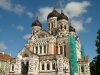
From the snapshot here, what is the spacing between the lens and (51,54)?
34.3m

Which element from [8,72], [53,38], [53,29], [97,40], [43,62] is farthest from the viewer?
[53,29]

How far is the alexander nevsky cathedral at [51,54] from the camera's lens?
32.6m

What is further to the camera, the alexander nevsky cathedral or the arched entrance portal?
the arched entrance portal

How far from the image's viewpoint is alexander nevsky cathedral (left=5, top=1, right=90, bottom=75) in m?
32.6

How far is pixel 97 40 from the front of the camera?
26.7 metres

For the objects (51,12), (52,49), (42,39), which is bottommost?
(52,49)

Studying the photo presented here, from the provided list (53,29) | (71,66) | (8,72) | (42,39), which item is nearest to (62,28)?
(53,29)

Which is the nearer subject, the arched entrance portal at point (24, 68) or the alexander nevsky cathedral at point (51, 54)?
the alexander nevsky cathedral at point (51, 54)

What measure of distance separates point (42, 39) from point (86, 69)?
13679 mm

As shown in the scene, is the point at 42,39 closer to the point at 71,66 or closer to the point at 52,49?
the point at 52,49

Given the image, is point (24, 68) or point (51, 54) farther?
point (24, 68)

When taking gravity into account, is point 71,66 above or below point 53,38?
below

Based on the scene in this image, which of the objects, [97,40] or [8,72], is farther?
[8,72]

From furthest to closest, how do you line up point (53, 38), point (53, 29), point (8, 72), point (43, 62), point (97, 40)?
point (53, 29) → point (53, 38) → point (8, 72) → point (43, 62) → point (97, 40)
